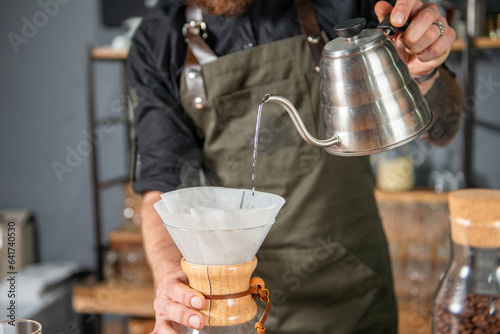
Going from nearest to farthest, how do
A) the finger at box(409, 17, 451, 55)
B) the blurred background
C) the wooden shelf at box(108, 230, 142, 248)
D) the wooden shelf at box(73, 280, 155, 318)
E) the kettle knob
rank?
the kettle knob
the finger at box(409, 17, 451, 55)
the wooden shelf at box(73, 280, 155, 318)
the wooden shelf at box(108, 230, 142, 248)
the blurred background

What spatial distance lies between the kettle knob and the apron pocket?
2.00 ft

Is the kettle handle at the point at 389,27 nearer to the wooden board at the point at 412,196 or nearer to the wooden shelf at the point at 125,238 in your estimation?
the wooden board at the point at 412,196

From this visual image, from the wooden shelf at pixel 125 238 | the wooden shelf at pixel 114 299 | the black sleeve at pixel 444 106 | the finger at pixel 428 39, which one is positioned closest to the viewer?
the finger at pixel 428 39

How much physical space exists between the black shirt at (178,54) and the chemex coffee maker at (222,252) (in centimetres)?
47

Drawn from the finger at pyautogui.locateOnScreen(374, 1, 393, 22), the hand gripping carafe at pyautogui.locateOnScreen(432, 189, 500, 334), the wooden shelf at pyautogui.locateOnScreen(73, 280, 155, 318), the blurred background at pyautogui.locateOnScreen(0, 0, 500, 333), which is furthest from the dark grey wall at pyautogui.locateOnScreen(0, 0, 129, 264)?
the hand gripping carafe at pyautogui.locateOnScreen(432, 189, 500, 334)

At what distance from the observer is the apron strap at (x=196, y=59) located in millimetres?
1229

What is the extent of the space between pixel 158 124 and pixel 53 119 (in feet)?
7.31

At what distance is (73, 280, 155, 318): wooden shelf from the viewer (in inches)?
102

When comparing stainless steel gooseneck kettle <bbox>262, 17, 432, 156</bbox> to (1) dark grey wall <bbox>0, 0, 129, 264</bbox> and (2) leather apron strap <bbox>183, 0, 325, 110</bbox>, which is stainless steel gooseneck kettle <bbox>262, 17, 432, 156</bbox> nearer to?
(2) leather apron strap <bbox>183, 0, 325, 110</bbox>

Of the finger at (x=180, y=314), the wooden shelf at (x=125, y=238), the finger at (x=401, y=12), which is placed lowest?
the wooden shelf at (x=125, y=238)

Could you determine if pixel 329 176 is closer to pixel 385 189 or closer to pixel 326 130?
pixel 326 130

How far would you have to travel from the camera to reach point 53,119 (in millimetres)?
3205

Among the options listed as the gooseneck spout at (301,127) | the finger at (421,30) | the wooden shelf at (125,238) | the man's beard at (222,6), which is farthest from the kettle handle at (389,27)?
the wooden shelf at (125,238)

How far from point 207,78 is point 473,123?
189cm
